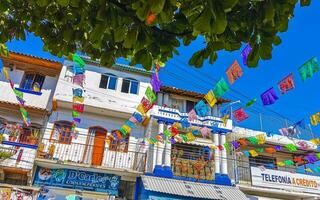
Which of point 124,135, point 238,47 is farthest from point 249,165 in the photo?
point 238,47

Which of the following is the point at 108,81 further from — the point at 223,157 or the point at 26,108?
the point at 223,157

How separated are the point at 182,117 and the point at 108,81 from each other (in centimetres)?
513

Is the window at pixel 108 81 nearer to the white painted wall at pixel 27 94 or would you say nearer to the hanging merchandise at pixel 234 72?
the white painted wall at pixel 27 94

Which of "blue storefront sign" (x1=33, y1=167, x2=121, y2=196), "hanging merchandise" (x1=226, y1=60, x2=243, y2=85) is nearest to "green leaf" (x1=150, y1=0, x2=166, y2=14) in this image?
"hanging merchandise" (x1=226, y1=60, x2=243, y2=85)

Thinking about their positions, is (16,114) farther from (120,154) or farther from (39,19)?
(39,19)

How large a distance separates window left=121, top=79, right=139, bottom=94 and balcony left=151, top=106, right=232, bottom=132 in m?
1.78

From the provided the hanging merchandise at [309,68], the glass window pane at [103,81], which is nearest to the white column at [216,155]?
the glass window pane at [103,81]

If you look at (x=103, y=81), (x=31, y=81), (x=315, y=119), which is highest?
(x=103, y=81)

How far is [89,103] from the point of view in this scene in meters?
17.2

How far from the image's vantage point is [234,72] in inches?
458

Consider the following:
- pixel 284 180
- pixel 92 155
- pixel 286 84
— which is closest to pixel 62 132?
pixel 92 155

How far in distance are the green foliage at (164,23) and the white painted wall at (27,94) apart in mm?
14888

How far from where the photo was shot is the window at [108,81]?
1859 centimetres

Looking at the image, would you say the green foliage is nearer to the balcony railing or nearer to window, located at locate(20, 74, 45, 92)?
the balcony railing
